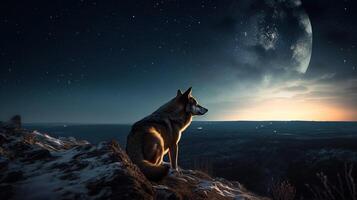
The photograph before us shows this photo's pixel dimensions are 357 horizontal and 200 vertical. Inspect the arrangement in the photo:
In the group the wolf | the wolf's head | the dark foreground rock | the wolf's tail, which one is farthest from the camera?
the wolf's head

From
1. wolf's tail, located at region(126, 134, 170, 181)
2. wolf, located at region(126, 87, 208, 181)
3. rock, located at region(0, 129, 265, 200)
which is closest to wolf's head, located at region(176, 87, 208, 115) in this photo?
wolf, located at region(126, 87, 208, 181)

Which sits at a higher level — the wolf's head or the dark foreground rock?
the wolf's head

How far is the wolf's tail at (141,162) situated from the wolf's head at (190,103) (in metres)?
3.03

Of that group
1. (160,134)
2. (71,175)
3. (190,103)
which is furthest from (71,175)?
(190,103)

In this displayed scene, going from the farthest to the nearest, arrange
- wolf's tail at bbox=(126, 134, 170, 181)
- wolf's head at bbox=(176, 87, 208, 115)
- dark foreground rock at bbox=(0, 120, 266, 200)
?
wolf's head at bbox=(176, 87, 208, 115)
wolf's tail at bbox=(126, 134, 170, 181)
dark foreground rock at bbox=(0, 120, 266, 200)

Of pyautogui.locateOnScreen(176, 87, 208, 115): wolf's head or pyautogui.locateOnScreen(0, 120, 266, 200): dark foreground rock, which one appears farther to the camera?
pyautogui.locateOnScreen(176, 87, 208, 115): wolf's head

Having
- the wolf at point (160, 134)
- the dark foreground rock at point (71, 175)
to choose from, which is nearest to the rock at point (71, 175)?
the dark foreground rock at point (71, 175)

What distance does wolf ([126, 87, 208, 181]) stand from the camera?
16.8 ft

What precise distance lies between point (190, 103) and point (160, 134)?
2537mm

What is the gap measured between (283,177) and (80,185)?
70.9 m

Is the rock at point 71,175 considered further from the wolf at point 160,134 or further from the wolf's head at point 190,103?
the wolf's head at point 190,103

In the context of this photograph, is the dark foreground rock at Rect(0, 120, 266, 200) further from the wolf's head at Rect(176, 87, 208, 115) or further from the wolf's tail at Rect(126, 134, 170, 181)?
the wolf's head at Rect(176, 87, 208, 115)

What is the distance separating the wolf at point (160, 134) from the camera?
5123 mm

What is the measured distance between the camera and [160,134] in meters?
6.80
